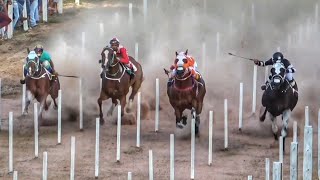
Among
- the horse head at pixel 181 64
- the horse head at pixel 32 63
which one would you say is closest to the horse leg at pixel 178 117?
the horse head at pixel 181 64

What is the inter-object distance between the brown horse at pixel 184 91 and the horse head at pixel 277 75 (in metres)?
1.82

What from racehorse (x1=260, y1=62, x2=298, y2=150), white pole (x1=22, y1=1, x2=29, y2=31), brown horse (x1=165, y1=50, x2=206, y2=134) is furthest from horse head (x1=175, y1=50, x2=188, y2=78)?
white pole (x1=22, y1=1, x2=29, y2=31)

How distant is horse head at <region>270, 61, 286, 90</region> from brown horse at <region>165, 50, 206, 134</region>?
182 centimetres

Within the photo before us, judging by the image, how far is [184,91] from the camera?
20.2m

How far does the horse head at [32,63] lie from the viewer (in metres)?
20.8

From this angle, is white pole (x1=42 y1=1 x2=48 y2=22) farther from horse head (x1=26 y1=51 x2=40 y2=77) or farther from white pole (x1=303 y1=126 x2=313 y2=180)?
white pole (x1=303 y1=126 x2=313 y2=180)

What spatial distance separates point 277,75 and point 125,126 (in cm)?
427

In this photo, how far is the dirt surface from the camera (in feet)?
59.0

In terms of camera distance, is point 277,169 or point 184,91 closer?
point 277,169

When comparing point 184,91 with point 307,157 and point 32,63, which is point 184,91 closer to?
point 32,63

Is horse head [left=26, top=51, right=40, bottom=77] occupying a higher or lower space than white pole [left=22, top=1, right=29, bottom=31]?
lower

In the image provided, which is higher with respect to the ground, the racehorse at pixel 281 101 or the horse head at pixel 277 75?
the horse head at pixel 277 75

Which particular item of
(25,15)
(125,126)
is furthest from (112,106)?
(25,15)

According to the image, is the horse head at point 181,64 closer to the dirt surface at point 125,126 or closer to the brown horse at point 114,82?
the dirt surface at point 125,126
